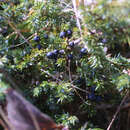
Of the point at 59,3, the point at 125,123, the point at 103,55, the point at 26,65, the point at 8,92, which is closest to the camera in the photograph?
the point at 8,92

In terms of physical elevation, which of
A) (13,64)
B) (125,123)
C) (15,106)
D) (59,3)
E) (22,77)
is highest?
(59,3)

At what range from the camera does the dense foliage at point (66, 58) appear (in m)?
1.34

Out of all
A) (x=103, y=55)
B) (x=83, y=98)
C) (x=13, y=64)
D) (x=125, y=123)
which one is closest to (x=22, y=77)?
(x=13, y=64)

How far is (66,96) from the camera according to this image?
134 centimetres

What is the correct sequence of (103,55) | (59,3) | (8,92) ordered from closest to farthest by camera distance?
(8,92), (103,55), (59,3)

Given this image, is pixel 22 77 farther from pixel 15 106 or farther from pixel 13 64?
pixel 15 106

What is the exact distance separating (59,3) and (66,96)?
30.8 inches

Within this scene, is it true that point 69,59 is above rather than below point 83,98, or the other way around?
above

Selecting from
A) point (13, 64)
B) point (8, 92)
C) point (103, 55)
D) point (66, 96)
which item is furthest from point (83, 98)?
point (8, 92)

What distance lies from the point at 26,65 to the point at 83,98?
1.61 feet

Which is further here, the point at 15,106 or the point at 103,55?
the point at 103,55

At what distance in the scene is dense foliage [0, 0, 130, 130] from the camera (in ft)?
4.41

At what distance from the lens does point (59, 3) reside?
169 cm

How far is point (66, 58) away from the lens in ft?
4.91
